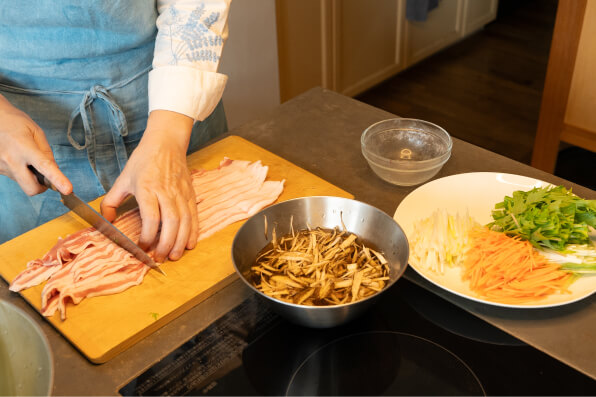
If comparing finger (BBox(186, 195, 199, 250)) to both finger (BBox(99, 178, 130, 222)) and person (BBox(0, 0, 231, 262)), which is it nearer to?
person (BBox(0, 0, 231, 262))

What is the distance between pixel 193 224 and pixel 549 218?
641mm

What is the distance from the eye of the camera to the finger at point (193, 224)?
41.2 inches

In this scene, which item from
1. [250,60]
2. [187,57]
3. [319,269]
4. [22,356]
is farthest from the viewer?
[250,60]

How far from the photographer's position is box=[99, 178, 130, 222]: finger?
1.09 m

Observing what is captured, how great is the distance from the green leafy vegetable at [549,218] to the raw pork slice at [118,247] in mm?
458

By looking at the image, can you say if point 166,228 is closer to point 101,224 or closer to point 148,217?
point 148,217

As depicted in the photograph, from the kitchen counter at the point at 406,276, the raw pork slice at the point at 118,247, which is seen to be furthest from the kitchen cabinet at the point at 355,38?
the raw pork slice at the point at 118,247

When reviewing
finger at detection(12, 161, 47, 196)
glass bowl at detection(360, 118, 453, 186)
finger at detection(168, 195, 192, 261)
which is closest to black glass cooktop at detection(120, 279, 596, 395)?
finger at detection(168, 195, 192, 261)

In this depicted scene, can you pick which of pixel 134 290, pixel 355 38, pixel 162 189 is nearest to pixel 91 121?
pixel 162 189

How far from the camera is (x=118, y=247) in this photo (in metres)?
1.02

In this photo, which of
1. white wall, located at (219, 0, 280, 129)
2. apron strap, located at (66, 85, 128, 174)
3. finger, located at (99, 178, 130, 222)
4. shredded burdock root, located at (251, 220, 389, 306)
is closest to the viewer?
shredded burdock root, located at (251, 220, 389, 306)

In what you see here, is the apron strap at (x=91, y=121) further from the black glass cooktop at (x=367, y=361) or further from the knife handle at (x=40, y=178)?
the black glass cooktop at (x=367, y=361)

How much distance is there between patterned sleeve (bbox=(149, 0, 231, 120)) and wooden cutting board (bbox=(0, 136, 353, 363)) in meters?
0.26

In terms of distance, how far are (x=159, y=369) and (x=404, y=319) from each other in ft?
1.27
